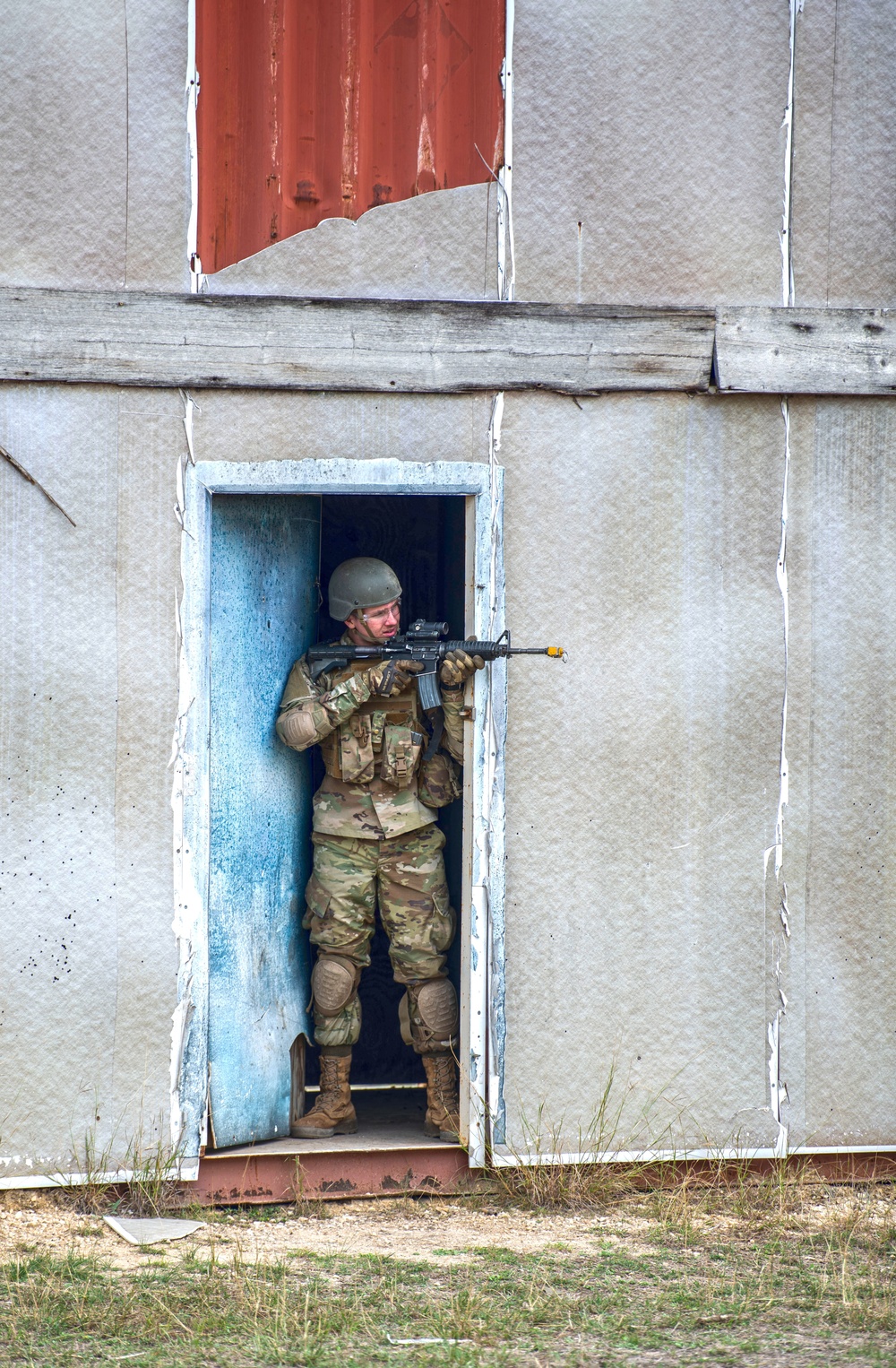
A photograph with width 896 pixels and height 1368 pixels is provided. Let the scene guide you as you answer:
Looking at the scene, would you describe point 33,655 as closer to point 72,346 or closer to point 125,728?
point 125,728

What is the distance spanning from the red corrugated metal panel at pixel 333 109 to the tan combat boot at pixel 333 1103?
123 inches

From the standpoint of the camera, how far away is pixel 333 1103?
532 centimetres

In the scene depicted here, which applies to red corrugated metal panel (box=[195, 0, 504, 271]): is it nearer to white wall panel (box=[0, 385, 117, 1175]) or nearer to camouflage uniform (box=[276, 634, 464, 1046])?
white wall panel (box=[0, 385, 117, 1175])

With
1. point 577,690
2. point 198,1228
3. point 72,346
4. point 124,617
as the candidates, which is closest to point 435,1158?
point 198,1228

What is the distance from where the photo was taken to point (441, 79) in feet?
16.2

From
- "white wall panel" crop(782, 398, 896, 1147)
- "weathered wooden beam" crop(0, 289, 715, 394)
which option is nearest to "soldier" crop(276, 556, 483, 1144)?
"weathered wooden beam" crop(0, 289, 715, 394)

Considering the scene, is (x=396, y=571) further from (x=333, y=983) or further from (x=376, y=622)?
(x=333, y=983)

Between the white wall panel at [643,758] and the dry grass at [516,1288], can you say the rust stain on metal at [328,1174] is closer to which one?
the dry grass at [516,1288]

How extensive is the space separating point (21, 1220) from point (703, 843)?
2759 millimetres

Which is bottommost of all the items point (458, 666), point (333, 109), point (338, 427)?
point (458, 666)

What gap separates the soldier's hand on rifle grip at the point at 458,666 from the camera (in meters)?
4.82

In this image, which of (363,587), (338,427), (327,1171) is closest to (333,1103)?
(327,1171)

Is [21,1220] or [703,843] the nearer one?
[21,1220]

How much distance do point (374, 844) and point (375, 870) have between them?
0.34 feet
